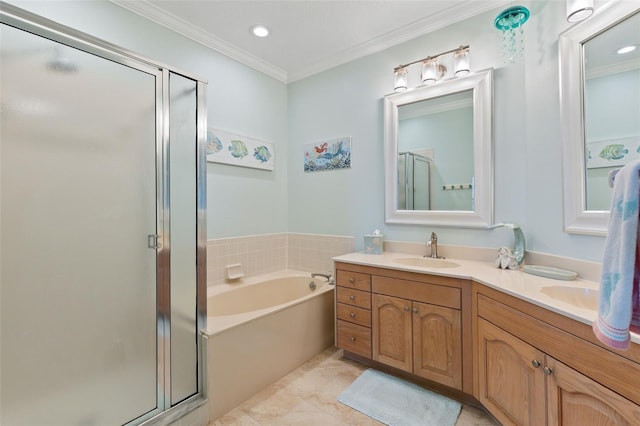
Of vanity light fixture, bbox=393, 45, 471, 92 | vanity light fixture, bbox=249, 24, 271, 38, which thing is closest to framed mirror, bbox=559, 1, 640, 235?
vanity light fixture, bbox=393, 45, 471, 92

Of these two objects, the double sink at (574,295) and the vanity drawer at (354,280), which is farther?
the vanity drawer at (354,280)

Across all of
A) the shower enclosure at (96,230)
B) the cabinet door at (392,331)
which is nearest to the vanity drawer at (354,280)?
the cabinet door at (392,331)

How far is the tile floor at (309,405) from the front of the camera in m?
1.62

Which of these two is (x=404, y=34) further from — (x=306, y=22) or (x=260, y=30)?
(x=260, y=30)

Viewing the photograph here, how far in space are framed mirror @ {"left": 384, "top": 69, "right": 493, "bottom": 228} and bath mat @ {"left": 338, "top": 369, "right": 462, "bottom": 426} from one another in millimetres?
1199

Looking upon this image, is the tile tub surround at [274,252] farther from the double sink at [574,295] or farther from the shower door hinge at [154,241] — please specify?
the double sink at [574,295]

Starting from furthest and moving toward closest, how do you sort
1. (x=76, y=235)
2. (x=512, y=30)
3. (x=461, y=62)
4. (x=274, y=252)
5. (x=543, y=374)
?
(x=274, y=252) → (x=461, y=62) → (x=512, y=30) → (x=76, y=235) → (x=543, y=374)

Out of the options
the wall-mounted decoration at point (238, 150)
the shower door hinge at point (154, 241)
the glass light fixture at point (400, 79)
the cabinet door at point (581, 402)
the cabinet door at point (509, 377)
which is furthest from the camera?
the wall-mounted decoration at point (238, 150)

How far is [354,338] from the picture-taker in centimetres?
213

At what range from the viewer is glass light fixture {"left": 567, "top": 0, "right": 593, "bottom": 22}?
4.58 ft

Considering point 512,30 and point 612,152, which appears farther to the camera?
point 512,30

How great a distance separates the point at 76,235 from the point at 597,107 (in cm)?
265

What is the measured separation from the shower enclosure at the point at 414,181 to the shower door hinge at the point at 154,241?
183 cm

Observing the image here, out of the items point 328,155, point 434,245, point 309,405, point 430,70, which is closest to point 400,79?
point 430,70
